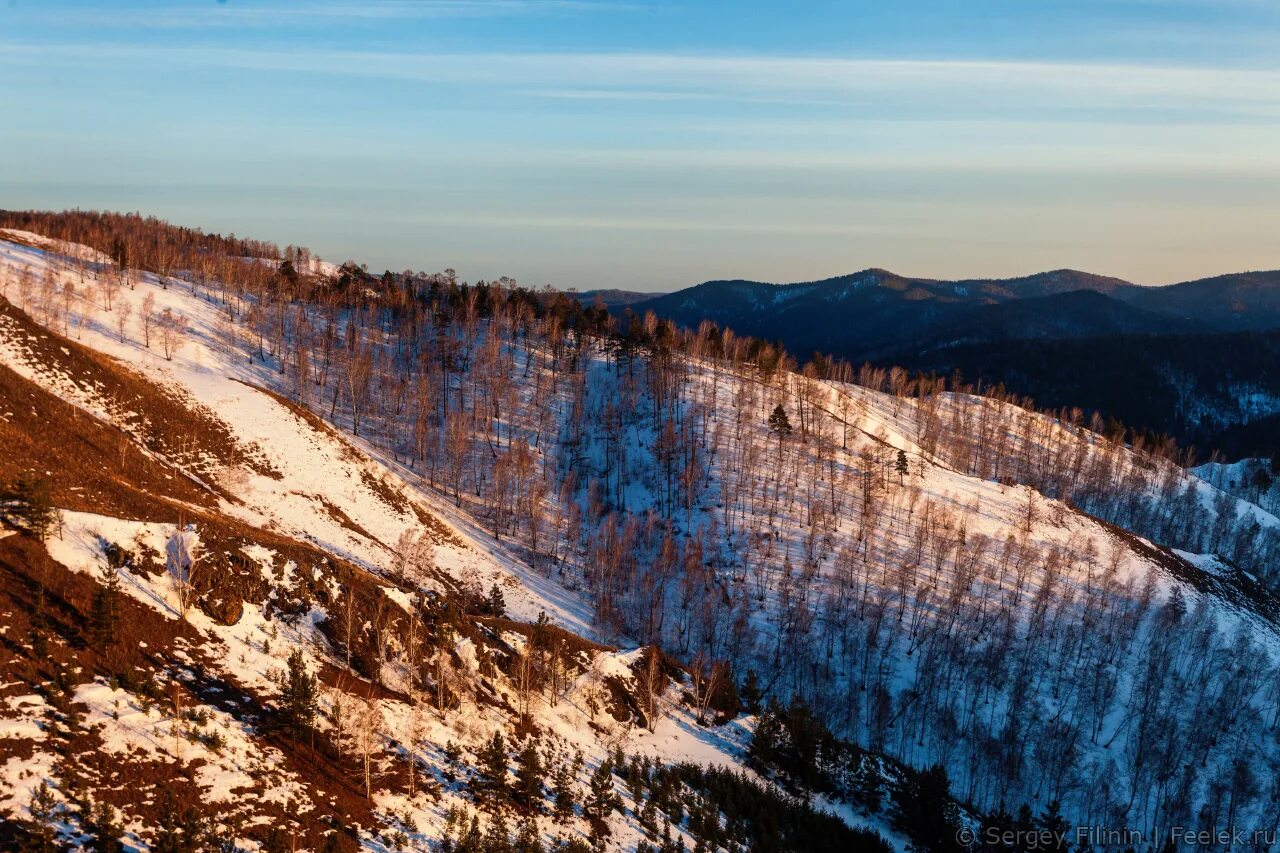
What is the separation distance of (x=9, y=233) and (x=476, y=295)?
82932 millimetres

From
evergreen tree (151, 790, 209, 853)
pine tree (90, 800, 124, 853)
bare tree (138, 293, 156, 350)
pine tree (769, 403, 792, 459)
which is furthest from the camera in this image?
pine tree (769, 403, 792, 459)

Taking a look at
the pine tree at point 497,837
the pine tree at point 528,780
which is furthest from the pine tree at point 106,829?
the pine tree at point 528,780

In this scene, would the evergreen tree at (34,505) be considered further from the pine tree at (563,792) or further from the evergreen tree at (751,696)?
the evergreen tree at (751,696)

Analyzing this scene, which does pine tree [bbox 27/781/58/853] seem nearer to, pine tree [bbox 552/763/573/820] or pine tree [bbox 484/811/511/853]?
pine tree [bbox 484/811/511/853]

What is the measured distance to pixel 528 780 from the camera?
36.2 metres

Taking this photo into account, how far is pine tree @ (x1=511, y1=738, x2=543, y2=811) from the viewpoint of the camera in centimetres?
3534

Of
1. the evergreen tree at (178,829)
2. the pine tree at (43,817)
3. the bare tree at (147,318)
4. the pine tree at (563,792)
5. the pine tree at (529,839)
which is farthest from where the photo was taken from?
the bare tree at (147,318)

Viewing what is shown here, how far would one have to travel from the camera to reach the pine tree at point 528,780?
35344mm

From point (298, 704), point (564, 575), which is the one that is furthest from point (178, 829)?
point (564, 575)

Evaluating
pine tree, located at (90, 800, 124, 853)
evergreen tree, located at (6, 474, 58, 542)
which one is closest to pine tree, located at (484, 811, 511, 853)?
pine tree, located at (90, 800, 124, 853)

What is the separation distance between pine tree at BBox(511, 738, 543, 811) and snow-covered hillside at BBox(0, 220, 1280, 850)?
0.92 metres

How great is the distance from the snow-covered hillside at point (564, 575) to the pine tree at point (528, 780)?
921mm

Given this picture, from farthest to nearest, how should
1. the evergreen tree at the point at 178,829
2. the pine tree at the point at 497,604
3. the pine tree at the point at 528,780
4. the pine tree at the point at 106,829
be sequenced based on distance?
the pine tree at the point at 497,604 → the pine tree at the point at 528,780 → the evergreen tree at the point at 178,829 → the pine tree at the point at 106,829

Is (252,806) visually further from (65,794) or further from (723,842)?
(723,842)
